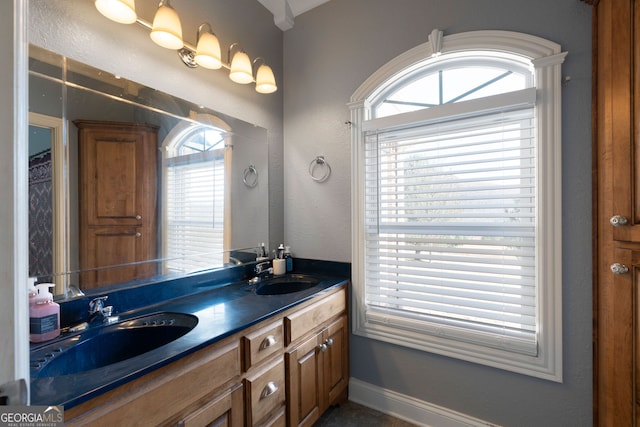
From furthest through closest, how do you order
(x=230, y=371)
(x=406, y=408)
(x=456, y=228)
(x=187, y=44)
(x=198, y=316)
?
(x=406, y=408) → (x=456, y=228) → (x=187, y=44) → (x=198, y=316) → (x=230, y=371)

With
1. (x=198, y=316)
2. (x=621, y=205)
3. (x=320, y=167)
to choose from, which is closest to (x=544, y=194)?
(x=621, y=205)

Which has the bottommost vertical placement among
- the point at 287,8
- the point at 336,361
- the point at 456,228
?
the point at 336,361

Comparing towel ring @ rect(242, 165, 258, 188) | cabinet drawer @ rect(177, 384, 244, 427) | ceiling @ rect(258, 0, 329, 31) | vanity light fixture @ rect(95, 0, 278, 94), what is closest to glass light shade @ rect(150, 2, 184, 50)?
vanity light fixture @ rect(95, 0, 278, 94)

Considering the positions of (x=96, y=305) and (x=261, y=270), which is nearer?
(x=96, y=305)

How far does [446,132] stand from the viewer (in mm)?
1645

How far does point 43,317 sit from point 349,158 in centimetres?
164

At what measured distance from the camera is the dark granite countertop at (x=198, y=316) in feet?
2.28

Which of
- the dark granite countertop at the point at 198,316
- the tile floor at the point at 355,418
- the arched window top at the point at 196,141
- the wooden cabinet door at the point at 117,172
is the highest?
the arched window top at the point at 196,141

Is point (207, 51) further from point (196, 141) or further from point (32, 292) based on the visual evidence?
point (32, 292)

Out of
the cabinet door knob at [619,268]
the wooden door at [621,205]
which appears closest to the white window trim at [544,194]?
the wooden door at [621,205]

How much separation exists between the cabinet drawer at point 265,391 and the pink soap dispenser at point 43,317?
686 mm

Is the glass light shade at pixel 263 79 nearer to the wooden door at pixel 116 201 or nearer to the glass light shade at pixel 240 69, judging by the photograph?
the glass light shade at pixel 240 69

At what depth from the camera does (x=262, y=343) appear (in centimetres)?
120

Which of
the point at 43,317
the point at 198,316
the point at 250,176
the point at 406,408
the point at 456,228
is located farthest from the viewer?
the point at 250,176
